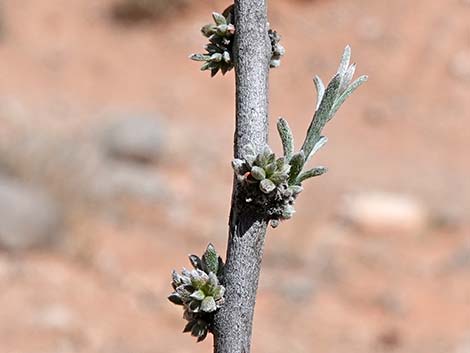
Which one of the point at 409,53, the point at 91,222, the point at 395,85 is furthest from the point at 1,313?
the point at 409,53

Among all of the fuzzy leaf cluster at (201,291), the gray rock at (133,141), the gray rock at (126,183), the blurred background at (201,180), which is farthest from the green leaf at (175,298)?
the gray rock at (133,141)

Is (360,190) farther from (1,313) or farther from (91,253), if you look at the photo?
(1,313)

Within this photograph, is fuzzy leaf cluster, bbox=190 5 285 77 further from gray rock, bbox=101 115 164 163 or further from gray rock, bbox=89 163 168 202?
gray rock, bbox=101 115 164 163

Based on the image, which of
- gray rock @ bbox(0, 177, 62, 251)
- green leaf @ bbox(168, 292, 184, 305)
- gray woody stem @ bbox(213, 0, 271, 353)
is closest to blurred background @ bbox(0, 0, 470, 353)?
gray rock @ bbox(0, 177, 62, 251)

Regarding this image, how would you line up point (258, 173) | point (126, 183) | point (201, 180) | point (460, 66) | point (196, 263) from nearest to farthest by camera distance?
point (258, 173) → point (196, 263) → point (126, 183) → point (201, 180) → point (460, 66)

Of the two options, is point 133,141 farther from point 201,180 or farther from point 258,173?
point 258,173

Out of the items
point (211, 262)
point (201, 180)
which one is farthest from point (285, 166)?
point (201, 180)

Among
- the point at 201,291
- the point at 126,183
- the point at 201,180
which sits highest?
the point at 201,180
